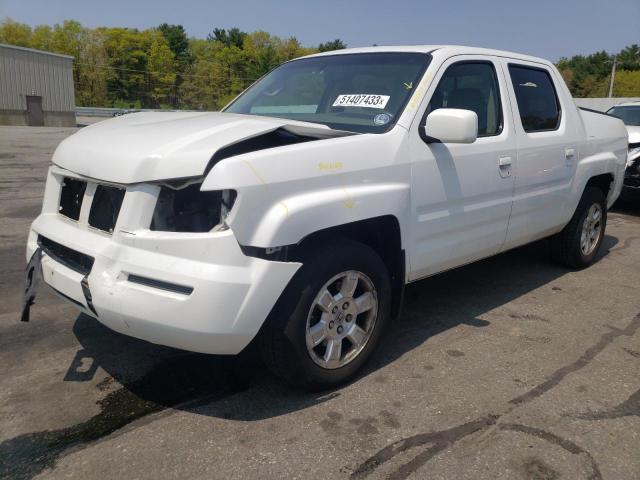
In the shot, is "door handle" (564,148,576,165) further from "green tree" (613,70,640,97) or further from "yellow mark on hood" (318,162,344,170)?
"green tree" (613,70,640,97)

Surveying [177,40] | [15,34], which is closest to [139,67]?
[177,40]

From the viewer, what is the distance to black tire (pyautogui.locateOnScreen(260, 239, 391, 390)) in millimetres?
2744

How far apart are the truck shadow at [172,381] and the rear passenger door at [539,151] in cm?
81

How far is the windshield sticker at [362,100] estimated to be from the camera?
3439 millimetres

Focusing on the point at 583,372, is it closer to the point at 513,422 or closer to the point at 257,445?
the point at 513,422

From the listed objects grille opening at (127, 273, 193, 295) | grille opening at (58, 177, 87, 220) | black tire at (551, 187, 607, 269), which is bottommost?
black tire at (551, 187, 607, 269)

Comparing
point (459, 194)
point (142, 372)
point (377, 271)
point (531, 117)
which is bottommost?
point (142, 372)

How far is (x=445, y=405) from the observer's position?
9.71ft

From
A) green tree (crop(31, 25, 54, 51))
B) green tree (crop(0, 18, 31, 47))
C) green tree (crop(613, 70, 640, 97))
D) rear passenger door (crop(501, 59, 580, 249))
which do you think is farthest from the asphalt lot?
green tree (crop(0, 18, 31, 47))

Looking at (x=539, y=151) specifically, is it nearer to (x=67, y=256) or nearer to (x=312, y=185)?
(x=312, y=185)

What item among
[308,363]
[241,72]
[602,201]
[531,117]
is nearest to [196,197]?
[308,363]

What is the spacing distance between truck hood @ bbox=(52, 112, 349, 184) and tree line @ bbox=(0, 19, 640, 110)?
67192mm

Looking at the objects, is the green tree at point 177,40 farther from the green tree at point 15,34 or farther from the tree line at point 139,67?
the green tree at point 15,34

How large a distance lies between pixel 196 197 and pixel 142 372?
122 centimetres
